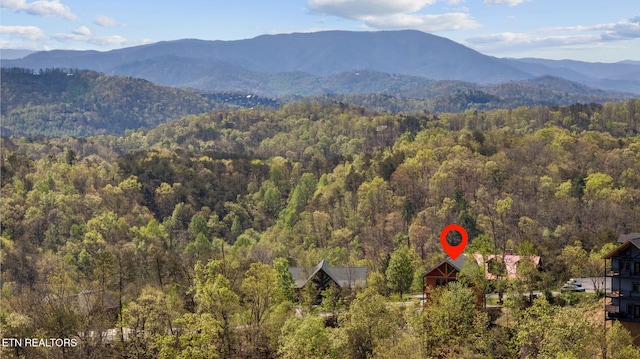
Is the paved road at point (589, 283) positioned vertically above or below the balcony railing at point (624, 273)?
below

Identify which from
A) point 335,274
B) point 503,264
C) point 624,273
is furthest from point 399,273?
point 624,273

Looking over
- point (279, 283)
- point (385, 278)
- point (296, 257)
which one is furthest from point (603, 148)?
point (279, 283)

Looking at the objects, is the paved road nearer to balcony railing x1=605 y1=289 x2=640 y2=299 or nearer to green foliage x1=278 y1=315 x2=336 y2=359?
balcony railing x1=605 y1=289 x2=640 y2=299

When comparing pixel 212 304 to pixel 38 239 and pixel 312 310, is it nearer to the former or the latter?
pixel 312 310

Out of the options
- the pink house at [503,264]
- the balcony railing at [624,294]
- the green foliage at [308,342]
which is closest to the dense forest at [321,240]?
the green foliage at [308,342]

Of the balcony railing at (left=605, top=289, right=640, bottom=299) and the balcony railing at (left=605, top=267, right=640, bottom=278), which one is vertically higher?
the balcony railing at (left=605, top=267, right=640, bottom=278)

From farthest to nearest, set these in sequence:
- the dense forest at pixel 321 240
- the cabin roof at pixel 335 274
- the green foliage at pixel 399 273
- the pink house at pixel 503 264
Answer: the cabin roof at pixel 335 274 < the green foliage at pixel 399 273 < the pink house at pixel 503 264 < the dense forest at pixel 321 240

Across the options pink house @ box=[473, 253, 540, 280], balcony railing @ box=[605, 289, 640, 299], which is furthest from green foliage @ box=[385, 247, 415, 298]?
balcony railing @ box=[605, 289, 640, 299]

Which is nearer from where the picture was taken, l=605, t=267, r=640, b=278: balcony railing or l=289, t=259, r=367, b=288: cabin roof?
l=605, t=267, r=640, b=278: balcony railing

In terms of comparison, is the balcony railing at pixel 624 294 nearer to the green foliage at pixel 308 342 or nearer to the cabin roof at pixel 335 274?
the green foliage at pixel 308 342
